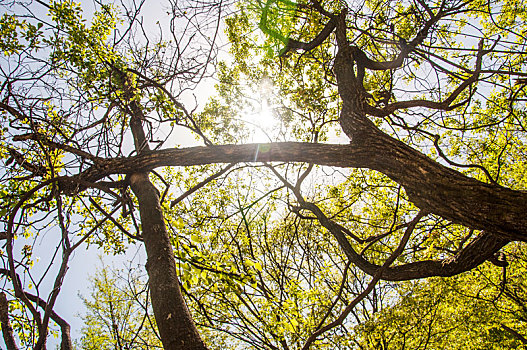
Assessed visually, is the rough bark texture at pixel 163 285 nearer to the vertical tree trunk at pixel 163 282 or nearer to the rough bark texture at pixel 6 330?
the vertical tree trunk at pixel 163 282

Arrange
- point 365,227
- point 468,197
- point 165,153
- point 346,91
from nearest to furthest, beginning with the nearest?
point 468,197 < point 165,153 < point 346,91 < point 365,227

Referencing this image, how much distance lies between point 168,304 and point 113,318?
13.2 metres

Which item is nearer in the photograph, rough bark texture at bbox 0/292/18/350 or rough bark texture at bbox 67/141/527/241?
rough bark texture at bbox 0/292/18/350

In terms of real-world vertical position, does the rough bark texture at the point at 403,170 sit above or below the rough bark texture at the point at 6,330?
above

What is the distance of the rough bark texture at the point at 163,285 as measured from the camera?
4.73ft

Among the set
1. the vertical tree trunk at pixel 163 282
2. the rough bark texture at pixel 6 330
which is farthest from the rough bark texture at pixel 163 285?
the rough bark texture at pixel 6 330

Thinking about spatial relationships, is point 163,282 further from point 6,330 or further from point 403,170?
point 403,170

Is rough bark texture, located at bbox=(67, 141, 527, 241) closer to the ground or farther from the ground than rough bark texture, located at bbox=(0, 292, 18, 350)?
farther from the ground

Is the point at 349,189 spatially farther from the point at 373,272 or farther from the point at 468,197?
the point at 468,197

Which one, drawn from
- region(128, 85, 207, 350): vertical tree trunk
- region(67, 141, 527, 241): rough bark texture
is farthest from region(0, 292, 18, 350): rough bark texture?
region(67, 141, 527, 241): rough bark texture

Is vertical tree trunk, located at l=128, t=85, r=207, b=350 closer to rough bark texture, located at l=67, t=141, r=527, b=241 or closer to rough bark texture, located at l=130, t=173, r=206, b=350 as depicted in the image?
rough bark texture, located at l=130, t=173, r=206, b=350

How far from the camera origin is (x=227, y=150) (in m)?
2.62

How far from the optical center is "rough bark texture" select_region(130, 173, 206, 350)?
1.44 metres

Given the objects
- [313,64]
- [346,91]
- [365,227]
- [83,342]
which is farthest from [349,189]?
[83,342]
